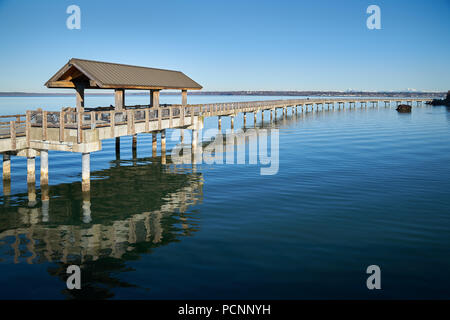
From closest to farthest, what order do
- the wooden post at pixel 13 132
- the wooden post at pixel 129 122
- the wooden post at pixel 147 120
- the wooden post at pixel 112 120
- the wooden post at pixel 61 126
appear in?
1. the wooden post at pixel 13 132
2. the wooden post at pixel 61 126
3. the wooden post at pixel 112 120
4. the wooden post at pixel 129 122
5. the wooden post at pixel 147 120

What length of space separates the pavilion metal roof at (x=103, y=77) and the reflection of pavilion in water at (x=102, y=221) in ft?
20.7

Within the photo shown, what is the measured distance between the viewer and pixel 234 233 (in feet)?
53.4

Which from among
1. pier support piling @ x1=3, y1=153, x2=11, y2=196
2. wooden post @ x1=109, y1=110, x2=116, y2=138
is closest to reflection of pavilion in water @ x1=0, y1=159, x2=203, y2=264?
pier support piling @ x1=3, y1=153, x2=11, y2=196

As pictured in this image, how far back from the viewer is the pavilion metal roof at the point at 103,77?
2416 centimetres

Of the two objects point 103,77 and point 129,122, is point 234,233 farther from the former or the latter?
point 103,77

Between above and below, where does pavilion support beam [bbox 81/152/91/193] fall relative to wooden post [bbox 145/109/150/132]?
below

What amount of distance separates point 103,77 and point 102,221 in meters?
10.6

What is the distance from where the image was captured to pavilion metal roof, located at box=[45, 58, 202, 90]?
24.2m

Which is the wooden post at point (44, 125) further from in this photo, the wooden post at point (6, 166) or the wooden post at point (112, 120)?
the wooden post at point (6, 166)

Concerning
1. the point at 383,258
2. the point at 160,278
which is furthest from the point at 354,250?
the point at 160,278

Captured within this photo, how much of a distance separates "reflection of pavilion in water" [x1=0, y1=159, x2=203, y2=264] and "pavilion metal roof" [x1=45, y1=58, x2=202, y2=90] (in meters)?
6.32

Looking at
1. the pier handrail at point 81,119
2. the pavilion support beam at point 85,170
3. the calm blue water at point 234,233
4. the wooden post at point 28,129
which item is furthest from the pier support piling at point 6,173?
the pavilion support beam at point 85,170

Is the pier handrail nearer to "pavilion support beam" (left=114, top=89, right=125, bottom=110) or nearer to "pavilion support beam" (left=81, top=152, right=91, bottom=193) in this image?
"pavilion support beam" (left=114, top=89, right=125, bottom=110)
